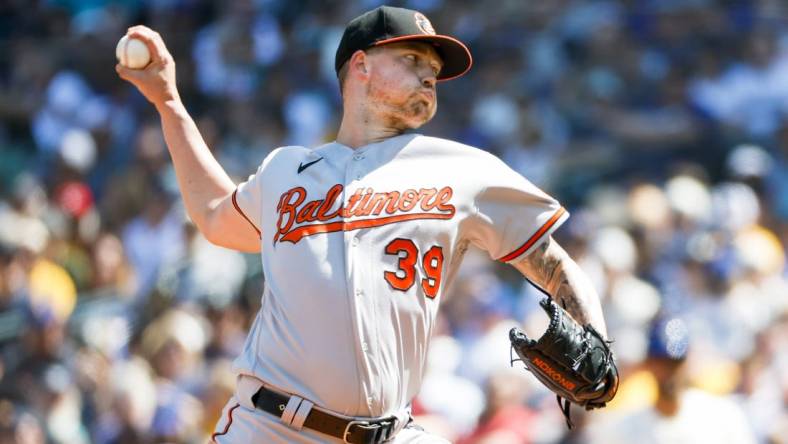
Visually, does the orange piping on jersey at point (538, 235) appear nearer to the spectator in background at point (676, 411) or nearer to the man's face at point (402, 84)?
the man's face at point (402, 84)

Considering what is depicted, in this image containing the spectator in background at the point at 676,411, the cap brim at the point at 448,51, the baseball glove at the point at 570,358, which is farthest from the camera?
the spectator in background at the point at 676,411

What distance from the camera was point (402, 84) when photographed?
3.92 metres

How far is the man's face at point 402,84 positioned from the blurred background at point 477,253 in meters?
2.45

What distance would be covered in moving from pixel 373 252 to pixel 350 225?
0.11m

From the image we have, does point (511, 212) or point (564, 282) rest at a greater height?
point (511, 212)

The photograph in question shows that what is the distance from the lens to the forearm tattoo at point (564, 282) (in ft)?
12.3

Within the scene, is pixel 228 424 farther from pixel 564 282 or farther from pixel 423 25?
pixel 423 25

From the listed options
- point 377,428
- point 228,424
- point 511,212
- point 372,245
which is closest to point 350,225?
point 372,245

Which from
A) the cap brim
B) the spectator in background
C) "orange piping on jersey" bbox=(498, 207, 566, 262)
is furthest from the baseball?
the spectator in background

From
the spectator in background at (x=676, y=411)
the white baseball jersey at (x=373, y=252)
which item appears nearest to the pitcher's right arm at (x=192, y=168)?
the white baseball jersey at (x=373, y=252)

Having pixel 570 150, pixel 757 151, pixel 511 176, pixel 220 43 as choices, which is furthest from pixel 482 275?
pixel 511 176

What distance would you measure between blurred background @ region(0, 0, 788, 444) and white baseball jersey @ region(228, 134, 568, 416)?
2438mm

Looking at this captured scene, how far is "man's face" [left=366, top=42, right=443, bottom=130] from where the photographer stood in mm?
3920

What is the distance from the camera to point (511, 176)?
377cm
